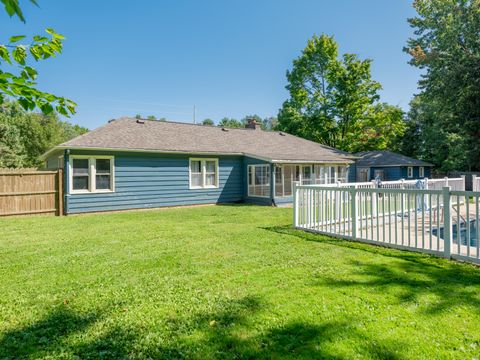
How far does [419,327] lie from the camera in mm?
2895

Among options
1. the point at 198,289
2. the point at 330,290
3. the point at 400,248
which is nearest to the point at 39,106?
the point at 198,289

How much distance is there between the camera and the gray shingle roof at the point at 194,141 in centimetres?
1286

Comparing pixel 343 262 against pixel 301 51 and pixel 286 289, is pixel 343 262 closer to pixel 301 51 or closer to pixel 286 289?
pixel 286 289

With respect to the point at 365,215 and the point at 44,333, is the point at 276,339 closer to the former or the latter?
the point at 44,333

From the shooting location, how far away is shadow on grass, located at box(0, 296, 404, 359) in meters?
2.52

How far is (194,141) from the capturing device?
51.4ft

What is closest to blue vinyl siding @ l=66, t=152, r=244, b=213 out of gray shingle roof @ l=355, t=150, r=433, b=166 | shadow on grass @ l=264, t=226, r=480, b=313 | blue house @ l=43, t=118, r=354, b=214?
blue house @ l=43, t=118, r=354, b=214

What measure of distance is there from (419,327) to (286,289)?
1.45 metres


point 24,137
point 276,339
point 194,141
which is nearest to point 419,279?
point 276,339

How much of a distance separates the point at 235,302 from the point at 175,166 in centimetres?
1126

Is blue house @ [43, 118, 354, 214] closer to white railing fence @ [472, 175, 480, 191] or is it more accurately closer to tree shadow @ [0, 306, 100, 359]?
white railing fence @ [472, 175, 480, 191]

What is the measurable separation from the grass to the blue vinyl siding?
237 inches

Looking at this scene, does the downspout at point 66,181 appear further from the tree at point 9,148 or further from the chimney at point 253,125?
the tree at point 9,148

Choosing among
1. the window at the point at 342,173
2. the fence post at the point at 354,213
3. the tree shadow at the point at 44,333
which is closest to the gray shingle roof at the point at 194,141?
the window at the point at 342,173
